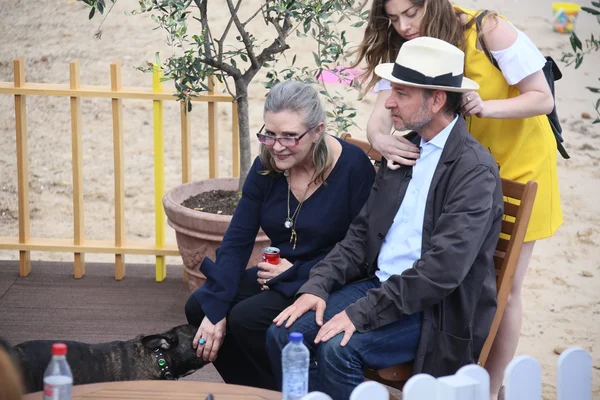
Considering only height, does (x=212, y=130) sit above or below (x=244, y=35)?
below

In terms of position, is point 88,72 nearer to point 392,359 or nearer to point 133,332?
point 133,332

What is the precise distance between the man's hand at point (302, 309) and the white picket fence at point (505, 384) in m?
1.06

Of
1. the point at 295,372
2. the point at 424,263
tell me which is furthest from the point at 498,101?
the point at 295,372

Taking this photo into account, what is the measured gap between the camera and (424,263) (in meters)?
3.14

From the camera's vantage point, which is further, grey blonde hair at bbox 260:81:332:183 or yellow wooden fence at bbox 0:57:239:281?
yellow wooden fence at bbox 0:57:239:281

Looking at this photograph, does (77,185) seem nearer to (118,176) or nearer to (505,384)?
(118,176)

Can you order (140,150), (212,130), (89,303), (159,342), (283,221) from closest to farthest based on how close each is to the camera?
(159,342) < (283,221) < (89,303) < (212,130) < (140,150)

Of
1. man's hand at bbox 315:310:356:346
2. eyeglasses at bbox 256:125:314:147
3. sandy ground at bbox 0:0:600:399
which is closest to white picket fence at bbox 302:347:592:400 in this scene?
man's hand at bbox 315:310:356:346

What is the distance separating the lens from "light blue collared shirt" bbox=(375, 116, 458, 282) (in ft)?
10.8

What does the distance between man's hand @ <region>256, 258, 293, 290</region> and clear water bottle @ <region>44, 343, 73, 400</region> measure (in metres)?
1.31

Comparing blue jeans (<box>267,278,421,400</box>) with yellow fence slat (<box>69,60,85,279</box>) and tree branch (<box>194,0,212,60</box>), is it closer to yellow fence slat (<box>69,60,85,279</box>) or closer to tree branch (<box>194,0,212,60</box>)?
tree branch (<box>194,0,212,60</box>)

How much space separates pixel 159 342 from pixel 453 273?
122 centimetres

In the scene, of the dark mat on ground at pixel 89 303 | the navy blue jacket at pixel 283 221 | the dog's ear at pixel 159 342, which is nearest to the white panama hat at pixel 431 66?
the navy blue jacket at pixel 283 221

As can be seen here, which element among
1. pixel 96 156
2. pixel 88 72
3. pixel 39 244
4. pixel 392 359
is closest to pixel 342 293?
pixel 392 359
